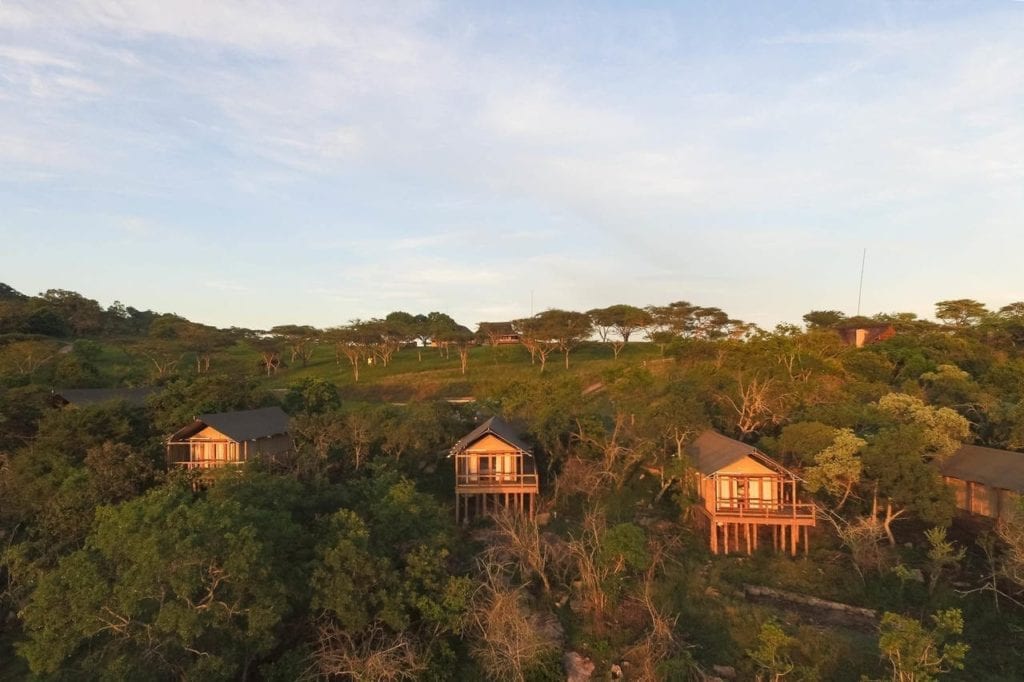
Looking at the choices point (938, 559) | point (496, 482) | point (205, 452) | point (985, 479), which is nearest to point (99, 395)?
point (205, 452)

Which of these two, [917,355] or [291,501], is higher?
[917,355]

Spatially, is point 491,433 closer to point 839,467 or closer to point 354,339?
point 839,467

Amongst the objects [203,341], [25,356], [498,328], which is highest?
[498,328]

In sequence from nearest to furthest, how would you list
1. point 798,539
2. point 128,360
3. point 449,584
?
1. point 449,584
2. point 798,539
3. point 128,360

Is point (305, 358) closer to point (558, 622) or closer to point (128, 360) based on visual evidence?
point (128, 360)

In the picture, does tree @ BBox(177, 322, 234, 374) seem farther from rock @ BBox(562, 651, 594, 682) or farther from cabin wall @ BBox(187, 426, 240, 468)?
rock @ BBox(562, 651, 594, 682)

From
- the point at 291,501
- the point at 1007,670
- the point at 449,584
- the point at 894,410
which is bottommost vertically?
the point at 1007,670

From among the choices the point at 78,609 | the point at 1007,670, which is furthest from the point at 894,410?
the point at 78,609
